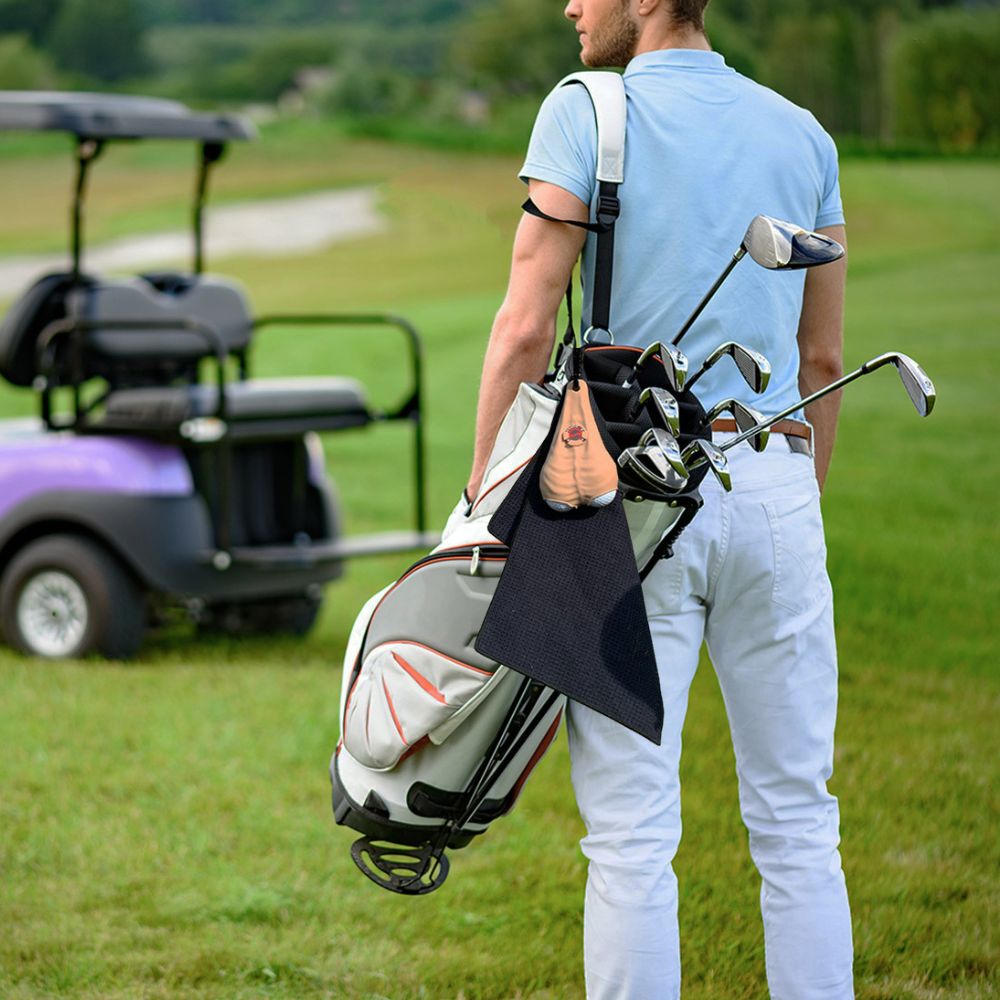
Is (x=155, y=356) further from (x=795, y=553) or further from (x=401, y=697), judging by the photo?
(x=795, y=553)

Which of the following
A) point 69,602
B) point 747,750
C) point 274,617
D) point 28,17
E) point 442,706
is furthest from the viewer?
point 28,17

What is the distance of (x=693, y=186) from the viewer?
8.13 feet

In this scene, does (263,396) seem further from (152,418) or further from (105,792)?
(105,792)

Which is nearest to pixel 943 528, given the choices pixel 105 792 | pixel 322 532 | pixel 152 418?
pixel 322 532

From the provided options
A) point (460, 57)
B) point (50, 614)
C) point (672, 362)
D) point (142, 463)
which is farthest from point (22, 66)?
point (672, 362)

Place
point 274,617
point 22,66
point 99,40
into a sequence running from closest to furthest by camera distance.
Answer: point 274,617 → point 22,66 → point 99,40

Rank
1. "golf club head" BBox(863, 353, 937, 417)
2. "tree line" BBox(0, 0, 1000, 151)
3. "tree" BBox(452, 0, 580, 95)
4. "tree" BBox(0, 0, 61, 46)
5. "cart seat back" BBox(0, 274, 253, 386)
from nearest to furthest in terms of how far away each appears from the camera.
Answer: "golf club head" BBox(863, 353, 937, 417) < "cart seat back" BBox(0, 274, 253, 386) < "tree line" BBox(0, 0, 1000, 151) < "tree" BBox(452, 0, 580, 95) < "tree" BBox(0, 0, 61, 46)

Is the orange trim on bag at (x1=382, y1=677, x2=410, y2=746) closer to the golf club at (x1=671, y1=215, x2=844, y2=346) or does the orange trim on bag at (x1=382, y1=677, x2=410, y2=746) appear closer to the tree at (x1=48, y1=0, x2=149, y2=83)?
the golf club at (x1=671, y1=215, x2=844, y2=346)

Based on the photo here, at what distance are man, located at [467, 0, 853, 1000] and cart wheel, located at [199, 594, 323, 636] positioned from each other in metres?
3.99

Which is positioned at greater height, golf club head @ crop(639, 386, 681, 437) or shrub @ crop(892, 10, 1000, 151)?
golf club head @ crop(639, 386, 681, 437)

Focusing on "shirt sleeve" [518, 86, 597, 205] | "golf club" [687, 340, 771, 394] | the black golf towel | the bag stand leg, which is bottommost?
the bag stand leg

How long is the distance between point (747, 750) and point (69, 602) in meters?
3.81

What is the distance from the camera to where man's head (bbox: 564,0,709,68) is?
255 cm

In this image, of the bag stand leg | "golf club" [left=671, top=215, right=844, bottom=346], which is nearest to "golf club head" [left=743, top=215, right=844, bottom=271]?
"golf club" [left=671, top=215, right=844, bottom=346]
